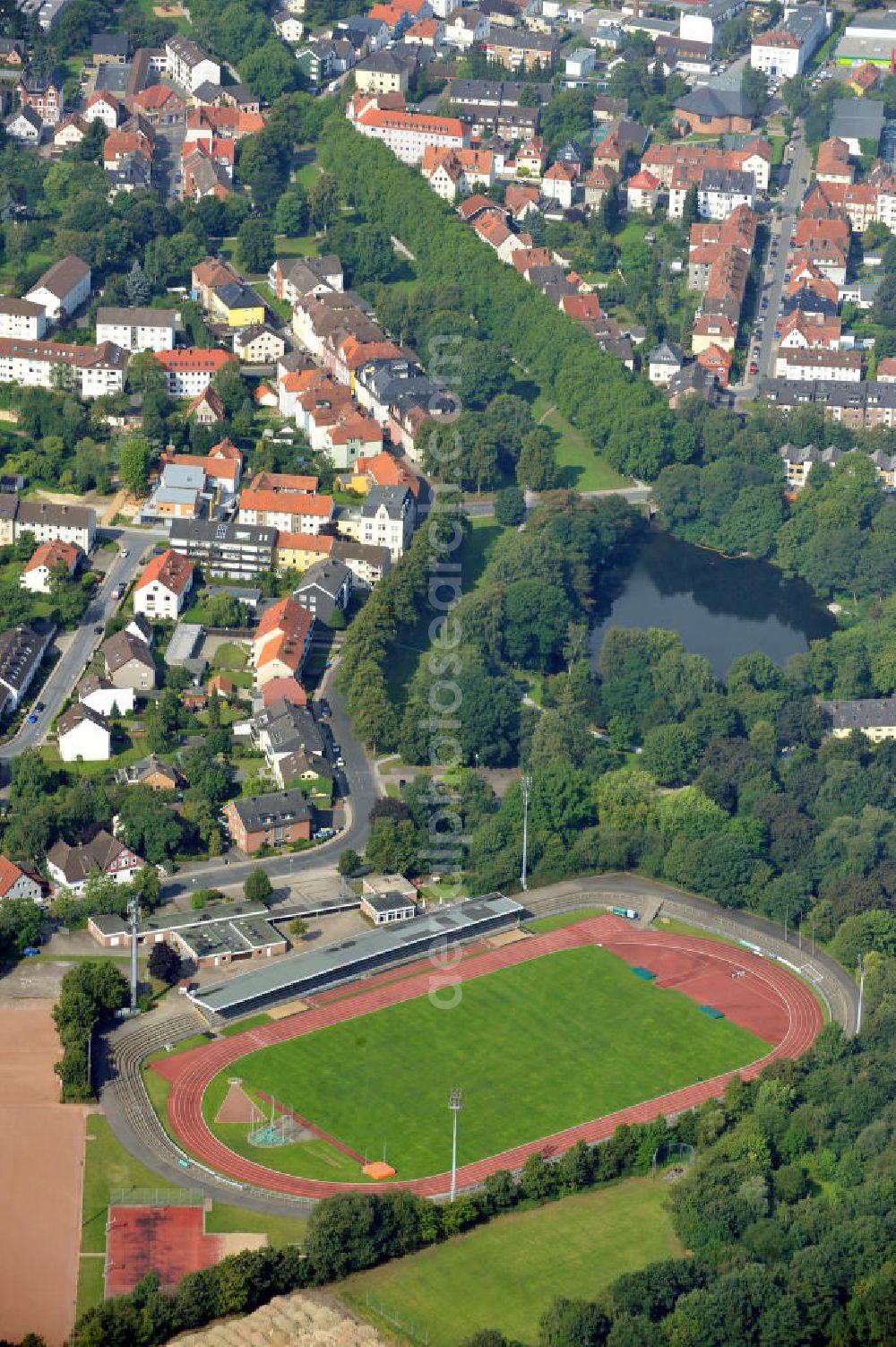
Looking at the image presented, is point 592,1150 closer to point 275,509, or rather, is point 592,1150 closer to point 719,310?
point 275,509

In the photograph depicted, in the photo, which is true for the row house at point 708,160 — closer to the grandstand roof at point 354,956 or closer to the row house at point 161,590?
the row house at point 161,590

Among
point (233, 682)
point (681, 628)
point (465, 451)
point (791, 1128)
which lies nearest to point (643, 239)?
point (465, 451)

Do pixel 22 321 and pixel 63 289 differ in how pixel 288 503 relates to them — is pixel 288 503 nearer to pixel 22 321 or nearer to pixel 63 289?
pixel 22 321

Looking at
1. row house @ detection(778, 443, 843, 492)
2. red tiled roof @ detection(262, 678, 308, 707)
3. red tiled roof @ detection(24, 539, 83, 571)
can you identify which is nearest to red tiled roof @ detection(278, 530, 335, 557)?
red tiled roof @ detection(24, 539, 83, 571)

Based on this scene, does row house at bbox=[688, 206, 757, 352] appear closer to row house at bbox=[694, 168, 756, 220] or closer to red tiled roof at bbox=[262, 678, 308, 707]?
row house at bbox=[694, 168, 756, 220]

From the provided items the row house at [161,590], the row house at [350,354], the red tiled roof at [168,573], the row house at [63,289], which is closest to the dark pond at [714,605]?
the row house at [350,354]

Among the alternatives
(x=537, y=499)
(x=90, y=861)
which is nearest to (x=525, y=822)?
(x=90, y=861)
